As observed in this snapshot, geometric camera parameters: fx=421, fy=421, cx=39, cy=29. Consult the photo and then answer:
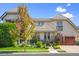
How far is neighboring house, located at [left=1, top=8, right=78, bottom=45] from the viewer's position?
52.0 feet

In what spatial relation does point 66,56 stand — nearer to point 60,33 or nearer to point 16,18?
point 60,33

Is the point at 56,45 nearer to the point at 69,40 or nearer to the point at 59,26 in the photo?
the point at 69,40

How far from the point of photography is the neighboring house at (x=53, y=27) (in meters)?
15.9

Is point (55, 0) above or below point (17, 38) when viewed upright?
above

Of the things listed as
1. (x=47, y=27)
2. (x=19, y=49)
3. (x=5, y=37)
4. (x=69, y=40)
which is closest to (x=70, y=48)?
(x=69, y=40)

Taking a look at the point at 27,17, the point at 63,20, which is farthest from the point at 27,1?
the point at 63,20

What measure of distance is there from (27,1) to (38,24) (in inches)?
38.3

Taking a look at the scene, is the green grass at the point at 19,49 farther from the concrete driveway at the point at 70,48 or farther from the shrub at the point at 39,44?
the concrete driveway at the point at 70,48

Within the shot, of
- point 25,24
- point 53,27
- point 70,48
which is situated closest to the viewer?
point 25,24

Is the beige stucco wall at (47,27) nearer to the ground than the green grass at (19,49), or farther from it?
farther from it

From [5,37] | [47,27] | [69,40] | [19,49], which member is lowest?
[19,49]

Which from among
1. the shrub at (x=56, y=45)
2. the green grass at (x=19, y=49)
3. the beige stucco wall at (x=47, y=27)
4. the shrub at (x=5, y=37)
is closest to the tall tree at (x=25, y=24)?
the beige stucco wall at (x=47, y=27)

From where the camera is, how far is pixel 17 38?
15.9 metres

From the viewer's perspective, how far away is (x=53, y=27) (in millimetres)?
16016
